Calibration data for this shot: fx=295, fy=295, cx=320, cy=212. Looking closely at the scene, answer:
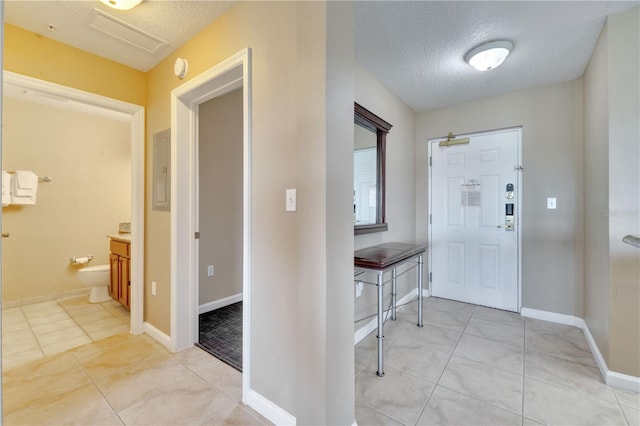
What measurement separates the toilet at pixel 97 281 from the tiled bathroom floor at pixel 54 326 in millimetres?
93

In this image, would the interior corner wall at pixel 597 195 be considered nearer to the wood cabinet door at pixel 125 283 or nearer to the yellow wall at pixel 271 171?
the yellow wall at pixel 271 171

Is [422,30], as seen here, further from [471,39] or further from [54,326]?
[54,326]

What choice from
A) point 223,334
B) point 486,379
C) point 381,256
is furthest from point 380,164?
point 223,334

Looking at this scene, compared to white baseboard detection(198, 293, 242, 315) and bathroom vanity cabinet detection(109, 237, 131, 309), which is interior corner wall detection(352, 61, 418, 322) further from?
bathroom vanity cabinet detection(109, 237, 131, 309)

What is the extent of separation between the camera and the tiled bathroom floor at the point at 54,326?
2.38 m

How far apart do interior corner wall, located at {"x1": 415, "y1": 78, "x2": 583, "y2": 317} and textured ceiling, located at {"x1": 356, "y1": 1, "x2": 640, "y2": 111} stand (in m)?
0.21

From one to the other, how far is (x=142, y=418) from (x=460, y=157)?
12.1 ft

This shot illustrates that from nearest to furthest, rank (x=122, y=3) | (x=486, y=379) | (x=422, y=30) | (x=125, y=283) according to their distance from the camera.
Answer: (x=122, y=3), (x=486, y=379), (x=422, y=30), (x=125, y=283)

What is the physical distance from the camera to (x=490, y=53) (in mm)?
2270

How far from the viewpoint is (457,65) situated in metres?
2.58

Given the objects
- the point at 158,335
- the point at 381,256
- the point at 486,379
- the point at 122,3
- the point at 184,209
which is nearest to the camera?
the point at 122,3

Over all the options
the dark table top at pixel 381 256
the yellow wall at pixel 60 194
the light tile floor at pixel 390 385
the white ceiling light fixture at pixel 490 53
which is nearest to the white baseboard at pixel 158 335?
the light tile floor at pixel 390 385

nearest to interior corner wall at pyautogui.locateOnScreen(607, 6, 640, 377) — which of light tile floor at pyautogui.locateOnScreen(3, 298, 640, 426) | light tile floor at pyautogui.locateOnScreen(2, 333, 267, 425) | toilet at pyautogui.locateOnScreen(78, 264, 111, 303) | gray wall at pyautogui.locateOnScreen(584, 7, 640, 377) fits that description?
gray wall at pyautogui.locateOnScreen(584, 7, 640, 377)

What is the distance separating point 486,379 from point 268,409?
1.47 meters
